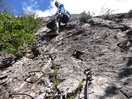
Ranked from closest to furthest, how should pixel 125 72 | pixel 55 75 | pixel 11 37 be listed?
pixel 125 72 → pixel 55 75 → pixel 11 37

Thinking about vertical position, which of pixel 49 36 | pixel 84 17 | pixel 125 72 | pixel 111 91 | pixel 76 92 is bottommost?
pixel 76 92

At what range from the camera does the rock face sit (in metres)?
10.4

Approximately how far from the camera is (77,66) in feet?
40.7

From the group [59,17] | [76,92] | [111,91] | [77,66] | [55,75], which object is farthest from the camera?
[59,17]

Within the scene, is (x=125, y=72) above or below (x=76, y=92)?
above

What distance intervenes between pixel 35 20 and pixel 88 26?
550 cm

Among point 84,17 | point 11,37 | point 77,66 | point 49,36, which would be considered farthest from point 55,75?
point 84,17

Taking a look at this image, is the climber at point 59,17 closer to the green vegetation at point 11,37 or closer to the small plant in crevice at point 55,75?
the green vegetation at point 11,37

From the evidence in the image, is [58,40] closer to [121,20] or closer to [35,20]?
[121,20]

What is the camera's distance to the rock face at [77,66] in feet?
34.1

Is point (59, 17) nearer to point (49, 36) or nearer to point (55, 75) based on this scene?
point (49, 36)

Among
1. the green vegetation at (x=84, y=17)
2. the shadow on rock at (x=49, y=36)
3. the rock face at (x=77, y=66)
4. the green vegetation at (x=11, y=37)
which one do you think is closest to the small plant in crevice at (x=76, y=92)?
the rock face at (x=77, y=66)

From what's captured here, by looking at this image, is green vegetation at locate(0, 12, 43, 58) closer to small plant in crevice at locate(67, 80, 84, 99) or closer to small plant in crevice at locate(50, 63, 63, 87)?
small plant in crevice at locate(50, 63, 63, 87)

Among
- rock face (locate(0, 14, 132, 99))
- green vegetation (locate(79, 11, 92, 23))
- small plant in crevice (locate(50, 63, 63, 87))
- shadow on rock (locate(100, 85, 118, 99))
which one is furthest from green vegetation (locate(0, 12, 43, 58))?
shadow on rock (locate(100, 85, 118, 99))
